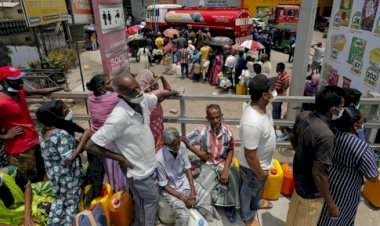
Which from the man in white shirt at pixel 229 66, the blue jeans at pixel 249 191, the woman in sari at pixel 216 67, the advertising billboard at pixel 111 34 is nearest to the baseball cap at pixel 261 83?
the blue jeans at pixel 249 191

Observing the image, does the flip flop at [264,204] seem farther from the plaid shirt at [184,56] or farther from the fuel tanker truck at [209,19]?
the fuel tanker truck at [209,19]

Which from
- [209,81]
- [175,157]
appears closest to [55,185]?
[175,157]

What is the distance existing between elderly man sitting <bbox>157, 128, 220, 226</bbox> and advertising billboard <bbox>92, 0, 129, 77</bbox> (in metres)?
1.80

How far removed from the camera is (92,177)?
10.0 ft

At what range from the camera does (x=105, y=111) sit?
9.54 feet

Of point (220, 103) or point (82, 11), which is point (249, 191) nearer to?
point (82, 11)

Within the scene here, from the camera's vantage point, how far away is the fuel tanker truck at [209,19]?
63.0 ft

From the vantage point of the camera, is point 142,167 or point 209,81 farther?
point 209,81

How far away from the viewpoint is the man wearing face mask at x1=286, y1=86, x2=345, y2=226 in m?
2.09

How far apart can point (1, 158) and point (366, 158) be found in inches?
150

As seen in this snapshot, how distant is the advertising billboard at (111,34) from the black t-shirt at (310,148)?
9.33ft

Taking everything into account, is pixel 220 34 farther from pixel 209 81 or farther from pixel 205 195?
pixel 205 195

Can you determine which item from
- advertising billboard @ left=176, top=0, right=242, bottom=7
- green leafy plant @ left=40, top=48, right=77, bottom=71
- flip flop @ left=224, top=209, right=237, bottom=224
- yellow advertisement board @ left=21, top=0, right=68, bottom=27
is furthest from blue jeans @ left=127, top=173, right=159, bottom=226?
advertising billboard @ left=176, top=0, right=242, bottom=7

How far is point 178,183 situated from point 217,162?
53cm
